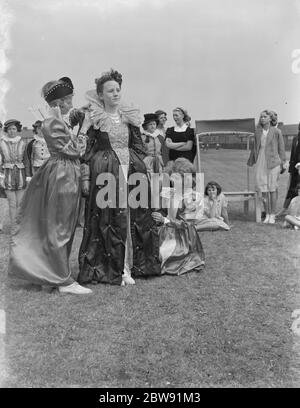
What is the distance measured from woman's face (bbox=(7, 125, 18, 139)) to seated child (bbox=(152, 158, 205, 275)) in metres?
2.95

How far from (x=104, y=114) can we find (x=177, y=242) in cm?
142

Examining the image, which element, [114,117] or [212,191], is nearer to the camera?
[114,117]

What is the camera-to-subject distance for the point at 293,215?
6.72 meters

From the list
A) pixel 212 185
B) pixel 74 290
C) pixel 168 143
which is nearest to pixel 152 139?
pixel 168 143

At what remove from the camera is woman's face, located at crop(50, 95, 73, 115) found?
3.87 meters

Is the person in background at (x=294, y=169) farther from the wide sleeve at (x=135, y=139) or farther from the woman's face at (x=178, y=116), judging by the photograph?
the wide sleeve at (x=135, y=139)

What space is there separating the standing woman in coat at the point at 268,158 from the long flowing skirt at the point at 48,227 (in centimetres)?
395

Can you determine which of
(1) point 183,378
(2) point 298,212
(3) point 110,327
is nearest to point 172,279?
(3) point 110,327

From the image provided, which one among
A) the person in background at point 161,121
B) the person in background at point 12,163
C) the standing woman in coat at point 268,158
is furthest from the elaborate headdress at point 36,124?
the standing woman in coat at point 268,158

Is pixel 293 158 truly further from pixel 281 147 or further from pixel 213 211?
pixel 213 211

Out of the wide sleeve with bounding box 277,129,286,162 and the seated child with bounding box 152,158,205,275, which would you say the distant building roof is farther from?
the seated child with bounding box 152,158,205,275

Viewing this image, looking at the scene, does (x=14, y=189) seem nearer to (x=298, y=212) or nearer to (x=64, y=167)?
(x=64, y=167)

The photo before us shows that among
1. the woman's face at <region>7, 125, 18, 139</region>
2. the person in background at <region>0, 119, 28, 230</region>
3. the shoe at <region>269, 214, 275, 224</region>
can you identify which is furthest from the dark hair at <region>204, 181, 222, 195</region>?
the woman's face at <region>7, 125, 18, 139</region>

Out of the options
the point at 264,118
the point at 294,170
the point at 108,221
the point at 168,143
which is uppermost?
the point at 264,118
